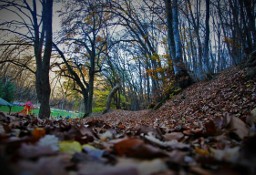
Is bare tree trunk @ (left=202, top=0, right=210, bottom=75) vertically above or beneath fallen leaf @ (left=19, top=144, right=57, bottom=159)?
above

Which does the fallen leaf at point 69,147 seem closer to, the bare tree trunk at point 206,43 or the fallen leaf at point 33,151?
the fallen leaf at point 33,151

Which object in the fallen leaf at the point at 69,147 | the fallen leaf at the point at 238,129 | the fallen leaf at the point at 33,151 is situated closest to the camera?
the fallen leaf at the point at 33,151

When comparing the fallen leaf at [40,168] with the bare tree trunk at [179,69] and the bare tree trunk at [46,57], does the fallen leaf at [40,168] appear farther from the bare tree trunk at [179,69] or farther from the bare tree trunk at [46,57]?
the bare tree trunk at [179,69]

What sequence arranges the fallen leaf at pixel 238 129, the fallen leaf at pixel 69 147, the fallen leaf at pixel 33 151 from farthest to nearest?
the fallen leaf at pixel 238 129 < the fallen leaf at pixel 69 147 < the fallen leaf at pixel 33 151

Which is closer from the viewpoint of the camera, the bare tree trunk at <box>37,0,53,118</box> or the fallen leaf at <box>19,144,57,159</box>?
the fallen leaf at <box>19,144,57,159</box>

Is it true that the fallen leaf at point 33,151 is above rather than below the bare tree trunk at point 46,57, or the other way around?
below

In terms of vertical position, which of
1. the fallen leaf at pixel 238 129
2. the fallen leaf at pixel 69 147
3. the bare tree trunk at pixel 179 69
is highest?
the bare tree trunk at pixel 179 69

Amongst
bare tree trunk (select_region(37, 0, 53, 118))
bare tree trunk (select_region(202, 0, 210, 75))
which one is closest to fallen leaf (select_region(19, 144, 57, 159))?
bare tree trunk (select_region(37, 0, 53, 118))

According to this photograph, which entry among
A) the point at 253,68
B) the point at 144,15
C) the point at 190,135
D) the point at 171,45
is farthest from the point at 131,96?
the point at 190,135

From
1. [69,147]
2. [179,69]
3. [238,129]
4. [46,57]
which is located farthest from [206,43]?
[69,147]

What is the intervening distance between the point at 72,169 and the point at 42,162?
18 cm

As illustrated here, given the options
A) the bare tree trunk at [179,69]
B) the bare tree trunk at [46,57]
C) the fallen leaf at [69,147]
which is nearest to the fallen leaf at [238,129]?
the fallen leaf at [69,147]

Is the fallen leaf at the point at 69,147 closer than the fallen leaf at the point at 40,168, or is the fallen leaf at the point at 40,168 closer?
the fallen leaf at the point at 40,168

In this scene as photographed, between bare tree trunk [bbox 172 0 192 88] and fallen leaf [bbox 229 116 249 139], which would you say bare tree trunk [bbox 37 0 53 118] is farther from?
fallen leaf [bbox 229 116 249 139]
